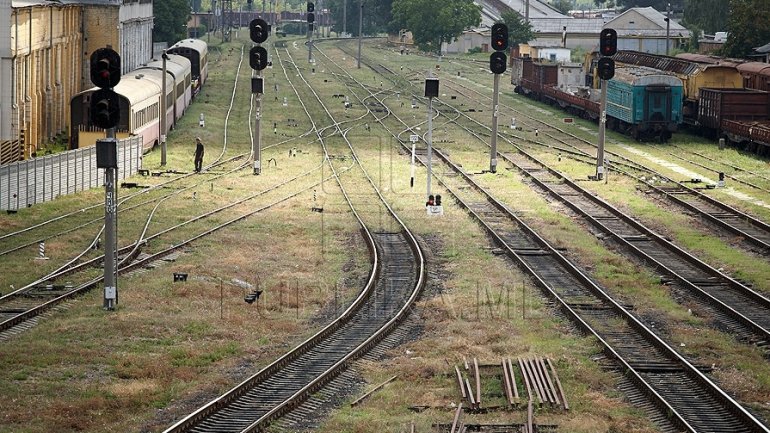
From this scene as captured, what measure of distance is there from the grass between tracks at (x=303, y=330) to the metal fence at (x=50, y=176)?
1.88 ft

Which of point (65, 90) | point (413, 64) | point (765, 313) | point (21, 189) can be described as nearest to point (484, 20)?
point (413, 64)

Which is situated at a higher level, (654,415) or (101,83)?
(101,83)

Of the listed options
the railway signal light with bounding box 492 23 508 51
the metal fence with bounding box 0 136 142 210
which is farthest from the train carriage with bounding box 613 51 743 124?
the metal fence with bounding box 0 136 142 210

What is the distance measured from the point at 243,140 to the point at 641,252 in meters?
28.9

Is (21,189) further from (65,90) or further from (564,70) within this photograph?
(564,70)

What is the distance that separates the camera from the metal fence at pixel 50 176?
112 feet

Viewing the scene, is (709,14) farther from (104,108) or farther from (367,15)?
(104,108)

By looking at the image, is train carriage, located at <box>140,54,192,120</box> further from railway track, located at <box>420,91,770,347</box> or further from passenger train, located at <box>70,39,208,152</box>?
railway track, located at <box>420,91,770,347</box>

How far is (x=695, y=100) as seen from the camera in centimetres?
5784

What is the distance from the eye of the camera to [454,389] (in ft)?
58.0

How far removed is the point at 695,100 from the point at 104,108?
134 feet

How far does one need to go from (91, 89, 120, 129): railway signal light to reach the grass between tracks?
3.24 metres

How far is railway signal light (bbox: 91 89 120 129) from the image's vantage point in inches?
843

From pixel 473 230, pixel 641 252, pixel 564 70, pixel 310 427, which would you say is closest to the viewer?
pixel 310 427
